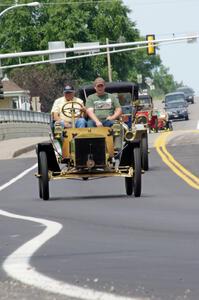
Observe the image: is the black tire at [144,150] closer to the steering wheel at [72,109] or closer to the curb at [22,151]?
the steering wheel at [72,109]

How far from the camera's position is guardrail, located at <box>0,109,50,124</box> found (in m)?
66.6

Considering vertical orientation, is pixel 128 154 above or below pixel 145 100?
above

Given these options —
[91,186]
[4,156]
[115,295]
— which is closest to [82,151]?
[91,186]

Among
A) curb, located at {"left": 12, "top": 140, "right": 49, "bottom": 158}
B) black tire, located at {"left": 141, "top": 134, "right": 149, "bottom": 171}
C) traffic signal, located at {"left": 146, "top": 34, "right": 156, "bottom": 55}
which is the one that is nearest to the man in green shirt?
black tire, located at {"left": 141, "top": 134, "right": 149, "bottom": 171}

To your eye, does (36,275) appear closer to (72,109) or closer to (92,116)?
(92,116)

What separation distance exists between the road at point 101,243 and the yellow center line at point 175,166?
72cm

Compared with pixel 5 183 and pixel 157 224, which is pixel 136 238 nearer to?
pixel 157 224

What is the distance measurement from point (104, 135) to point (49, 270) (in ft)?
35.0

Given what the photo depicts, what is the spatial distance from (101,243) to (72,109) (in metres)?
8.97

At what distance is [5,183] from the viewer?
25.8m

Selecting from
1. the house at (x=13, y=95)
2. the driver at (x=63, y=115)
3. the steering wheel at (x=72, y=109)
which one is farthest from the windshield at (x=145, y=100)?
the house at (x=13, y=95)

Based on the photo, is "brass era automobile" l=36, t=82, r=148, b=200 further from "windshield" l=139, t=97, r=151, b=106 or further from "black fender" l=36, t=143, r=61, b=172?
"windshield" l=139, t=97, r=151, b=106

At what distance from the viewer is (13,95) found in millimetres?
118000

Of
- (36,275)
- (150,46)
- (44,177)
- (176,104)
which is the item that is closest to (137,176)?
(44,177)
